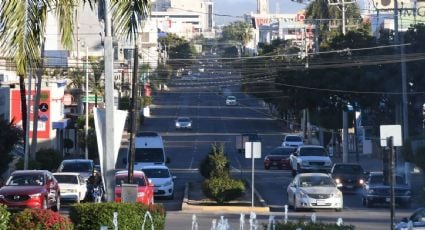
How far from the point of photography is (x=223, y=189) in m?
40.7

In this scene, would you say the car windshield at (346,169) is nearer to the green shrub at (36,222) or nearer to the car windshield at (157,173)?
the car windshield at (157,173)

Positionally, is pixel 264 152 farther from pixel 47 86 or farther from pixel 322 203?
pixel 322 203

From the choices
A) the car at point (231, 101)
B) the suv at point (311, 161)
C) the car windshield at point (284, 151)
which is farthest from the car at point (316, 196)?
the car at point (231, 101)

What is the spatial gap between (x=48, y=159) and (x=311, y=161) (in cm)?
1430

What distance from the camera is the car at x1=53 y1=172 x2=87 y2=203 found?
4066 cm

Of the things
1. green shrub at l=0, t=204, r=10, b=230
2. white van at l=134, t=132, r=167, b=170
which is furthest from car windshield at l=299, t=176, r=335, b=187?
green shrub at l=0, t=204, r=10, b=230

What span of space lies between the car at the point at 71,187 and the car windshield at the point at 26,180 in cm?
622

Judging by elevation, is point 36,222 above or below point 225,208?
above

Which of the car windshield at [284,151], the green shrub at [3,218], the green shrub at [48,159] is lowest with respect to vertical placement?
the car windshield at [284,151]

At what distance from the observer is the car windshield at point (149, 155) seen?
171ft

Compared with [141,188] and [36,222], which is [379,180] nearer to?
[141,188]

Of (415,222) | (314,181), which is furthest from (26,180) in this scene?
(415,222)

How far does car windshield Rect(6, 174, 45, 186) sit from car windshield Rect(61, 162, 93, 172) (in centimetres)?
1225

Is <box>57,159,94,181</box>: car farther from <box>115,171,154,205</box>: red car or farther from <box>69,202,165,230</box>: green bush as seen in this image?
<box>69,202,165,230</box>: green bush
